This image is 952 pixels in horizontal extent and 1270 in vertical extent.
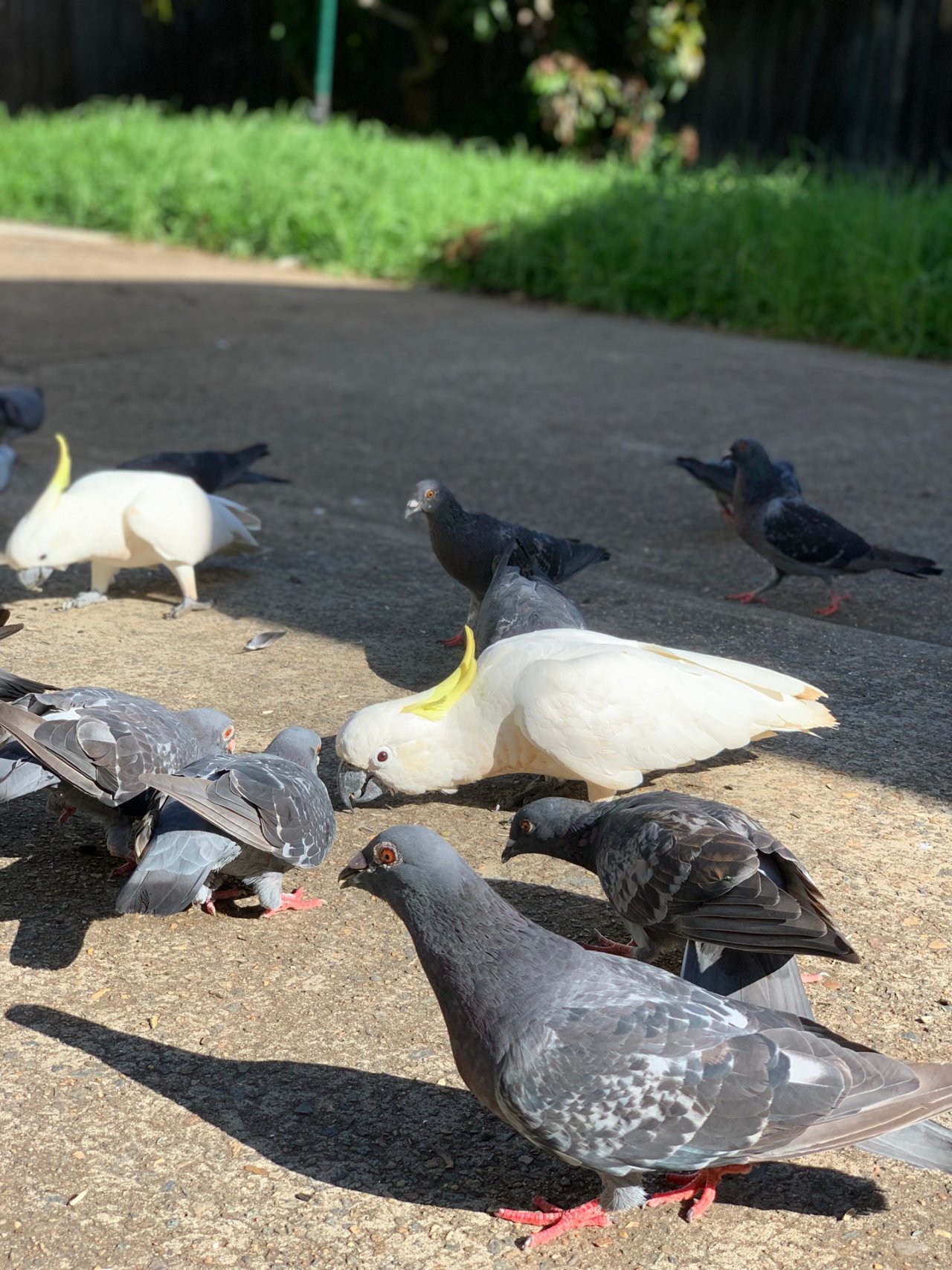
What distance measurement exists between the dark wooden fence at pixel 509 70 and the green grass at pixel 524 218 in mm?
1872

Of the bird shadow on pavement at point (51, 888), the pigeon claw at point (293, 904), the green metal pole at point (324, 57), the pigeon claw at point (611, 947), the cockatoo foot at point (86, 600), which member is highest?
the green metal pole at point (324, 57)

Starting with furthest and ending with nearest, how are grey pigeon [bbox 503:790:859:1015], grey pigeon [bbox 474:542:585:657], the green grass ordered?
the green grass < grey pigeon [bbox 474:542:585:657] < grey pigeon [bbox 503:790:859:1015]

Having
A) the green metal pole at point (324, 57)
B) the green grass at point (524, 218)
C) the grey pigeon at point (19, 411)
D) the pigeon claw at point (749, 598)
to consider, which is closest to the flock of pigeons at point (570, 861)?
the pigeon claw at point (749, 598)

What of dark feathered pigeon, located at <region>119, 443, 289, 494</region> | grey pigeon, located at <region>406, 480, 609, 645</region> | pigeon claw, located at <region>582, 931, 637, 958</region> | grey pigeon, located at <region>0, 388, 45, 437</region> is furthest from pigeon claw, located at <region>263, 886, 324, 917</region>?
grey pigeon, located at <region>0, 388, 45, 437</region>

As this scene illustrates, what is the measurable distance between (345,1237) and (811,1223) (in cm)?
73

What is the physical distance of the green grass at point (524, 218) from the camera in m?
9.68

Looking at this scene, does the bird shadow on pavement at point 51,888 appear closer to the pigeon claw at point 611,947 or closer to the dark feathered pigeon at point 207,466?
the pigeon claw at point 611,947

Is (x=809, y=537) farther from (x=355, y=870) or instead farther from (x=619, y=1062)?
(x=619, y=1062)

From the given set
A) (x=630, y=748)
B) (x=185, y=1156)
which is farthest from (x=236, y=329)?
(x=185, y=1156)

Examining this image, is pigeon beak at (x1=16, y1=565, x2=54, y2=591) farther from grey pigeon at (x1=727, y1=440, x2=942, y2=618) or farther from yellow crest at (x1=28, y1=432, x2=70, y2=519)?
grey pigeon at (x1=727, y1=440, x2=942, y2=618)

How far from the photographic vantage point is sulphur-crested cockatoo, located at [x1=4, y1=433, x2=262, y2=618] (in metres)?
4.31

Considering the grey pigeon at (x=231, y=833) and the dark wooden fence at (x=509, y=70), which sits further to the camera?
the dark wooden fence at (x=509, y=70)

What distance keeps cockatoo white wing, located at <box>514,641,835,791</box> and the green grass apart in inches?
263

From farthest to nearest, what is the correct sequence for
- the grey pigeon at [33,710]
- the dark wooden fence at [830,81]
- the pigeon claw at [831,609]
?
the dark wooden fence at [830,81] < the pigeon claw at [831,609] < the grey pigeon at [33,710]
